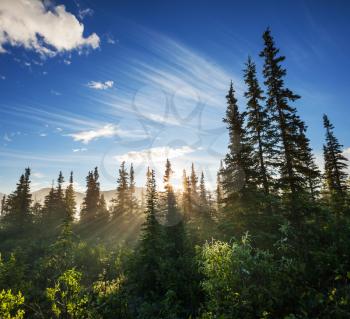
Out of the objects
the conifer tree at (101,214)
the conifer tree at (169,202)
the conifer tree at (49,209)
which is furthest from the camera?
the conifer tree at (101,214)

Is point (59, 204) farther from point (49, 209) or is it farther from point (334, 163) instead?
point (334, 163)

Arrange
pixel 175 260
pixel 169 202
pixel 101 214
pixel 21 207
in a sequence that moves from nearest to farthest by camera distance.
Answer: pixel 175 260
pixel 169 202
pixel 21 207
pixel 101 214

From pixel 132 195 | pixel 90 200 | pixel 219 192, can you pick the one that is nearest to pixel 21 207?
pixel 90 200

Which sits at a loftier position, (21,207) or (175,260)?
(21,207)

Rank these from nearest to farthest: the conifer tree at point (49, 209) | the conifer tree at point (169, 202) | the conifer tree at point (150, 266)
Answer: the conifer tree at point (150, 266), the conifer tree at point (169, 202), the conifer tree at point (49, 209)

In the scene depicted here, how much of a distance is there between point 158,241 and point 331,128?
1323 inches

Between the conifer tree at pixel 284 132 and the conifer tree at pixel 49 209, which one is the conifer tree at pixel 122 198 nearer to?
the conifer tree at pixel 49 209

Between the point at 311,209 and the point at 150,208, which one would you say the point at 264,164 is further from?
the point at 150,208

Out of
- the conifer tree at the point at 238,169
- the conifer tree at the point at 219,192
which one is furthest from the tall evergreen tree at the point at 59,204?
the conifer tree at the point at 238,169

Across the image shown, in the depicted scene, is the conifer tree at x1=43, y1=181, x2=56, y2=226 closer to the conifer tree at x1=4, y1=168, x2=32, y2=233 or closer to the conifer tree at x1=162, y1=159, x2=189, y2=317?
the conifer tree at x1=4, y1=168, x2=32, y2=233

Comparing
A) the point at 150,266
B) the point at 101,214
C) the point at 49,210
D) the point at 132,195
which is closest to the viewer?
the point at 150,266

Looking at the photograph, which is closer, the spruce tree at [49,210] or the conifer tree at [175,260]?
the conifer tree at [175,260]

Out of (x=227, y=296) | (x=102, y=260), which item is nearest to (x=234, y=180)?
(x=227, y=296)

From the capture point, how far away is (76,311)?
27.8ft
